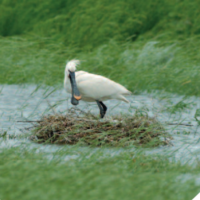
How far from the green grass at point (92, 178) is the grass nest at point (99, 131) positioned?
105 centimetres

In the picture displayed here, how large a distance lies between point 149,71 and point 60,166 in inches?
252

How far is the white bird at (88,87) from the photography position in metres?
7.61

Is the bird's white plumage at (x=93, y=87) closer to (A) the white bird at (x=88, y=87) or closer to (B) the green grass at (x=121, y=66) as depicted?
(A) the white bird at (x=88, y=87)

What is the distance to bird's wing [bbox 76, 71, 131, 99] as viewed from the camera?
7758 millimetres

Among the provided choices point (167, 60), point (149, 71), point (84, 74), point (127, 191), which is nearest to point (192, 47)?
point (167, 60)

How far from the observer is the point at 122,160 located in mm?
5473

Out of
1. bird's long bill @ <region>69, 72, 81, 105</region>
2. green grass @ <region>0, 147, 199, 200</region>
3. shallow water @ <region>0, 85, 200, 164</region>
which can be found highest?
bird's long bill @ <region>69, 72, 81, 105</region>

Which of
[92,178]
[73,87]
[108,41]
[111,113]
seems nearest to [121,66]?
[108,41]

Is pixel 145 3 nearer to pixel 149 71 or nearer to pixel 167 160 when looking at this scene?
pixel 149 71

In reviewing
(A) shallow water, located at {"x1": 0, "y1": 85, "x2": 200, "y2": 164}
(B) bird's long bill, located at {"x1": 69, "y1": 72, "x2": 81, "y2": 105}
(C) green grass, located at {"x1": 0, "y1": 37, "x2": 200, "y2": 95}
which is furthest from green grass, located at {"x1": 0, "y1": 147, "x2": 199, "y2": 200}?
(C) green grass, located at {"x1": 0, "y1": 37, "x2": 200, "y2": 95}

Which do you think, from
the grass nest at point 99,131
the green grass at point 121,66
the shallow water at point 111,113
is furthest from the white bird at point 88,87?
the green grass at point 121,66

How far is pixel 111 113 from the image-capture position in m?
8.47

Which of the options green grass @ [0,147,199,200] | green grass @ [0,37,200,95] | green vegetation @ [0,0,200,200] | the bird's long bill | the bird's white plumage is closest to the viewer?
green grass @ [0,147,199,200]

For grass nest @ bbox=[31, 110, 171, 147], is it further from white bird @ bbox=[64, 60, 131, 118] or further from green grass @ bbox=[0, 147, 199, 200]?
green grass @ bbox=[0, 147, 199, 200]
